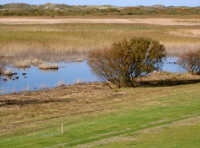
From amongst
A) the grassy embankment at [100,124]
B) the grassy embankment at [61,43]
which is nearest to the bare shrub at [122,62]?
the grassy embankment at [100,124]

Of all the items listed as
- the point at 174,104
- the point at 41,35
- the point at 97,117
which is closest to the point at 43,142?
the point at 97,117

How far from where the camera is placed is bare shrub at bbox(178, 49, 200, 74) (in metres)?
37.2

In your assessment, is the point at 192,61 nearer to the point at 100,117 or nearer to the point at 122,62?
the point at 122,62

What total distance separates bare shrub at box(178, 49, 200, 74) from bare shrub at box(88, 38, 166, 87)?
5659 millimetres

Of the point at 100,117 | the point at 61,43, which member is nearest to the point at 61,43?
the point at 61,43

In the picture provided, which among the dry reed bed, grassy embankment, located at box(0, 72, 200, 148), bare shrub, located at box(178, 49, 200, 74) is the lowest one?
A: the dry reed bed

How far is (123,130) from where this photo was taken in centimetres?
1359

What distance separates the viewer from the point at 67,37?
204ft

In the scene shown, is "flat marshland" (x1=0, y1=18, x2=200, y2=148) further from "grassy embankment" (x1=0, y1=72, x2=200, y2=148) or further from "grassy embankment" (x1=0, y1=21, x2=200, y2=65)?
"grassy embankment" (x1=0, y1=21, x2=200, y2=65)

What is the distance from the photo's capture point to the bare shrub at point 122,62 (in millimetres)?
31484

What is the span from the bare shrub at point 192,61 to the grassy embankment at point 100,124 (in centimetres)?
1454

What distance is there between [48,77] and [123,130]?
2292cm

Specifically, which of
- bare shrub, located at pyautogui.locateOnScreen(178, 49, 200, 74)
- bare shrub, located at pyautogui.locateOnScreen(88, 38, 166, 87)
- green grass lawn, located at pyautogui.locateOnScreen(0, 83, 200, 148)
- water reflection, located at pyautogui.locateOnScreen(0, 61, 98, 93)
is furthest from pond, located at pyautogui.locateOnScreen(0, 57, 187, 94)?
green grass lawn, located at pyautogui.locateOnScreen(0, 83, 200, 148)

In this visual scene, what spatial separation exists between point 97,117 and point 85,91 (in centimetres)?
1276
